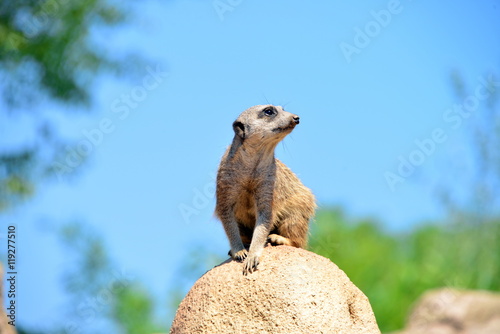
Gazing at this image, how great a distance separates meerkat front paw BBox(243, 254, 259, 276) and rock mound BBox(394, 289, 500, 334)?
8.29 metres

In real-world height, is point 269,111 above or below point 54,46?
below

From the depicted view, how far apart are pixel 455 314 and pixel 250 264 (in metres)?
9.67

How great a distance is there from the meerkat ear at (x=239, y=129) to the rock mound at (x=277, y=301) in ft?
4.17

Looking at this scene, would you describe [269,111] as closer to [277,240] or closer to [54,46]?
[277,240]

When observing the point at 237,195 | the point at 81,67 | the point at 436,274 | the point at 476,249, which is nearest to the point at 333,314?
the point at 237,195

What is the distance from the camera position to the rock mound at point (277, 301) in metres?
5.71

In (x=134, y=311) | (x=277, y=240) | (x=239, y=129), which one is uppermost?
(x=134, y=311)

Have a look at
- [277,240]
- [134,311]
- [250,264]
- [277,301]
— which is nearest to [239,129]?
[277,240]

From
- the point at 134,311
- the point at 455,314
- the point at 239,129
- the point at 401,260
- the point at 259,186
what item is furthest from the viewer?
the point at 401,260

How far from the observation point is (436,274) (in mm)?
20078

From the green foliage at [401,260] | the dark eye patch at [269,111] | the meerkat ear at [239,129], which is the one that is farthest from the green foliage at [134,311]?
the dark eye patch at [269,111]

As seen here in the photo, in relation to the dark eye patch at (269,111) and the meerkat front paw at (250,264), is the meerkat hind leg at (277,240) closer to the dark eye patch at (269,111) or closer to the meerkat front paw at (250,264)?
the meerkat front paw at (250,264)

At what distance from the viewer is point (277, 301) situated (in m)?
5.75

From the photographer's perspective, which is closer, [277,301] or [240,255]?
[277,301]
